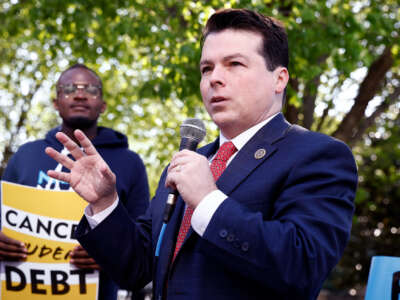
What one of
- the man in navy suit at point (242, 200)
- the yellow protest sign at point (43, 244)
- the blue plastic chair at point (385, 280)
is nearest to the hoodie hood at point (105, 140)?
the yellow protest sign at point (43, 244)

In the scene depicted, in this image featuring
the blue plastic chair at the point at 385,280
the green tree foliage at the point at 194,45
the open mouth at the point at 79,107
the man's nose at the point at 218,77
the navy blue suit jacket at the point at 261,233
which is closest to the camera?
the navy blue suit jacket at the point at 261,233

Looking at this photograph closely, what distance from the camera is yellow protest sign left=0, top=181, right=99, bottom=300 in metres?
3.27

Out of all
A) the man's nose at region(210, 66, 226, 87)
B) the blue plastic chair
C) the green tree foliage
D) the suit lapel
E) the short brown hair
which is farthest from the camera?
the green tree foliage

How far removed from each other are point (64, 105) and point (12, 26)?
6.05m

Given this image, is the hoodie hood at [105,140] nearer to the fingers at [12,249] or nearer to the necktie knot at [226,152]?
the fingers at [12,249]

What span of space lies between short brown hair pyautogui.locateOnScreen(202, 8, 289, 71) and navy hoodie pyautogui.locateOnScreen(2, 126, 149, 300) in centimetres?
184

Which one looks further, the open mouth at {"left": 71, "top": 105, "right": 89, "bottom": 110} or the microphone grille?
the open mouth at {"left": 71, "top": 105, "right": 89, "bottom": 110}

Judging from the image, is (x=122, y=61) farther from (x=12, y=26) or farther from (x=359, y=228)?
(x=359, y=228)

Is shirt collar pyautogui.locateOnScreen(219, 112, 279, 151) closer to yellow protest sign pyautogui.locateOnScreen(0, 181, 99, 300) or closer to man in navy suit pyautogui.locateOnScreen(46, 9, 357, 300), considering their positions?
man in navy suit pyautogui.locateOnScreen(46, 9, 357, 300)

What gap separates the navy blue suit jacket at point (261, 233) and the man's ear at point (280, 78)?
13 centimetres

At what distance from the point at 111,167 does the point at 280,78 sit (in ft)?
6.59

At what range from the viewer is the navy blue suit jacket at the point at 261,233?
174cm

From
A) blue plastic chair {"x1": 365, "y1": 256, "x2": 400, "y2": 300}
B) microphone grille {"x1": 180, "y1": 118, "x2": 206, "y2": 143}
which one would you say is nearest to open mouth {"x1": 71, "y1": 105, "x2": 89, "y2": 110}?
microphone grille {"x1": 180, "y1": 118, "x2": 206, "y2": 143}

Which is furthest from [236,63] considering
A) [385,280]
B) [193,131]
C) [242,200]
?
[385,280]
